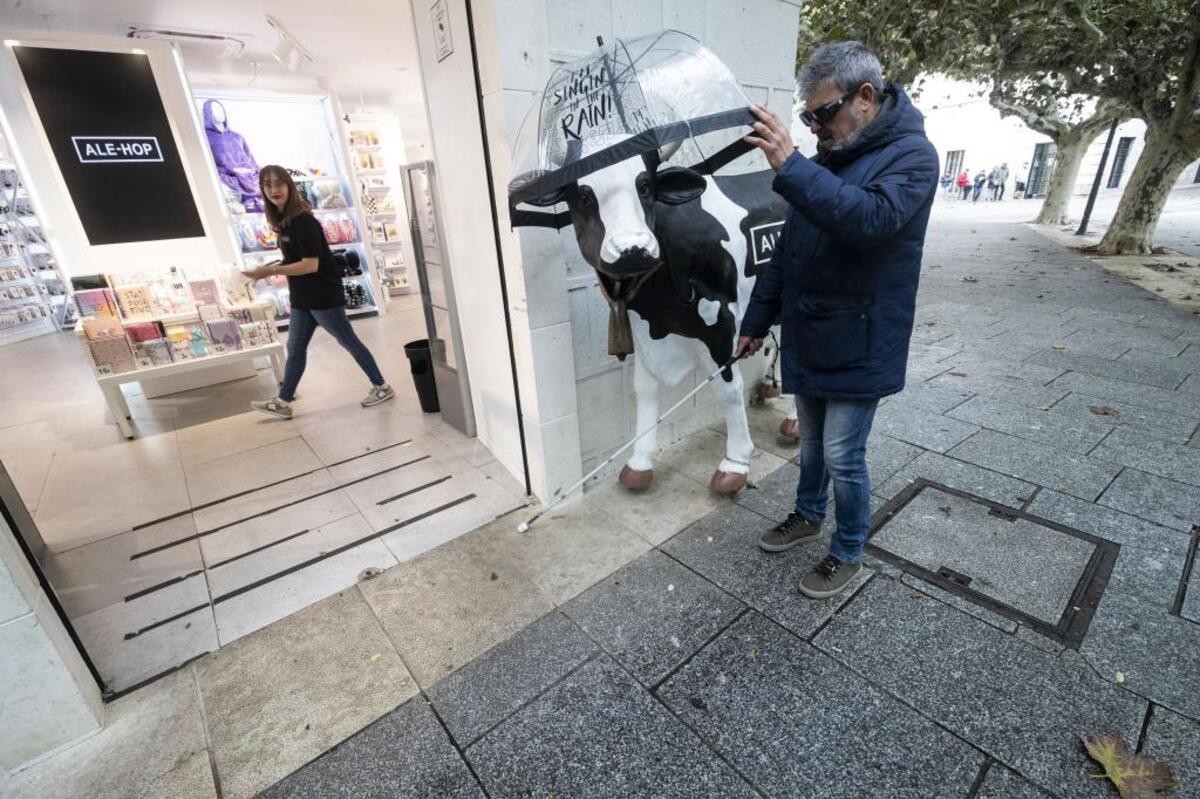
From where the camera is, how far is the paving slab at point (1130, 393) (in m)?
3.57

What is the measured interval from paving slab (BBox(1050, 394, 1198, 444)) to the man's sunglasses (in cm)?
311

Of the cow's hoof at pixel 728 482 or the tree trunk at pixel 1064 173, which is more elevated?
the tree trunk at pixel 1064 173

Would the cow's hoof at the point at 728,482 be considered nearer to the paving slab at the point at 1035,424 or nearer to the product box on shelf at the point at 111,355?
the paving slab at the point at 1035,424

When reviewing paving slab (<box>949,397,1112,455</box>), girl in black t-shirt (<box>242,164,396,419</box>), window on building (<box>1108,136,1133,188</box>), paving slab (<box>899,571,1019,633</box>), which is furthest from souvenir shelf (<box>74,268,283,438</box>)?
window on building (<box>1108,136,1133,188</box>)

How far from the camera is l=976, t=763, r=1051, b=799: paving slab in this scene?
1493 millimetres

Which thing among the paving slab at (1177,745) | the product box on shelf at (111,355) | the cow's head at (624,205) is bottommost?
the paving slab at (1177,745)

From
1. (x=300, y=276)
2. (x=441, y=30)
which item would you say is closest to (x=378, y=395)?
(x=300, y=276)

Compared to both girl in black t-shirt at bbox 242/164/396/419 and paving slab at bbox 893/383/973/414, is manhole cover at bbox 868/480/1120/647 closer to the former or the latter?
paving slab at bbox 893/383/973/414

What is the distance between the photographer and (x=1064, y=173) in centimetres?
1330

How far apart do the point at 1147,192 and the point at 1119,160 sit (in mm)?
28270

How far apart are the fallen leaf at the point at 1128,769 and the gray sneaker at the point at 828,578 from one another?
2.65 feet

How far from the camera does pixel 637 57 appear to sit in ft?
6.01

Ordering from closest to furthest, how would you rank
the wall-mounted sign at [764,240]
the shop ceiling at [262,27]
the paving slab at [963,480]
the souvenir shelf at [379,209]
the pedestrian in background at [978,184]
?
the wall-mounted sign at [764,240] < the paving slab at [963,480] < the shop ceiling at [262,27] < the souvenir shelf at [379,209] < the pedestrian in background at [978,184]

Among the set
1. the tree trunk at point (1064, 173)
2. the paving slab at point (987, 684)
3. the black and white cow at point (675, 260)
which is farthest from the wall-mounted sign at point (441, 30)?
the tree trunk at point (1064, 173)
